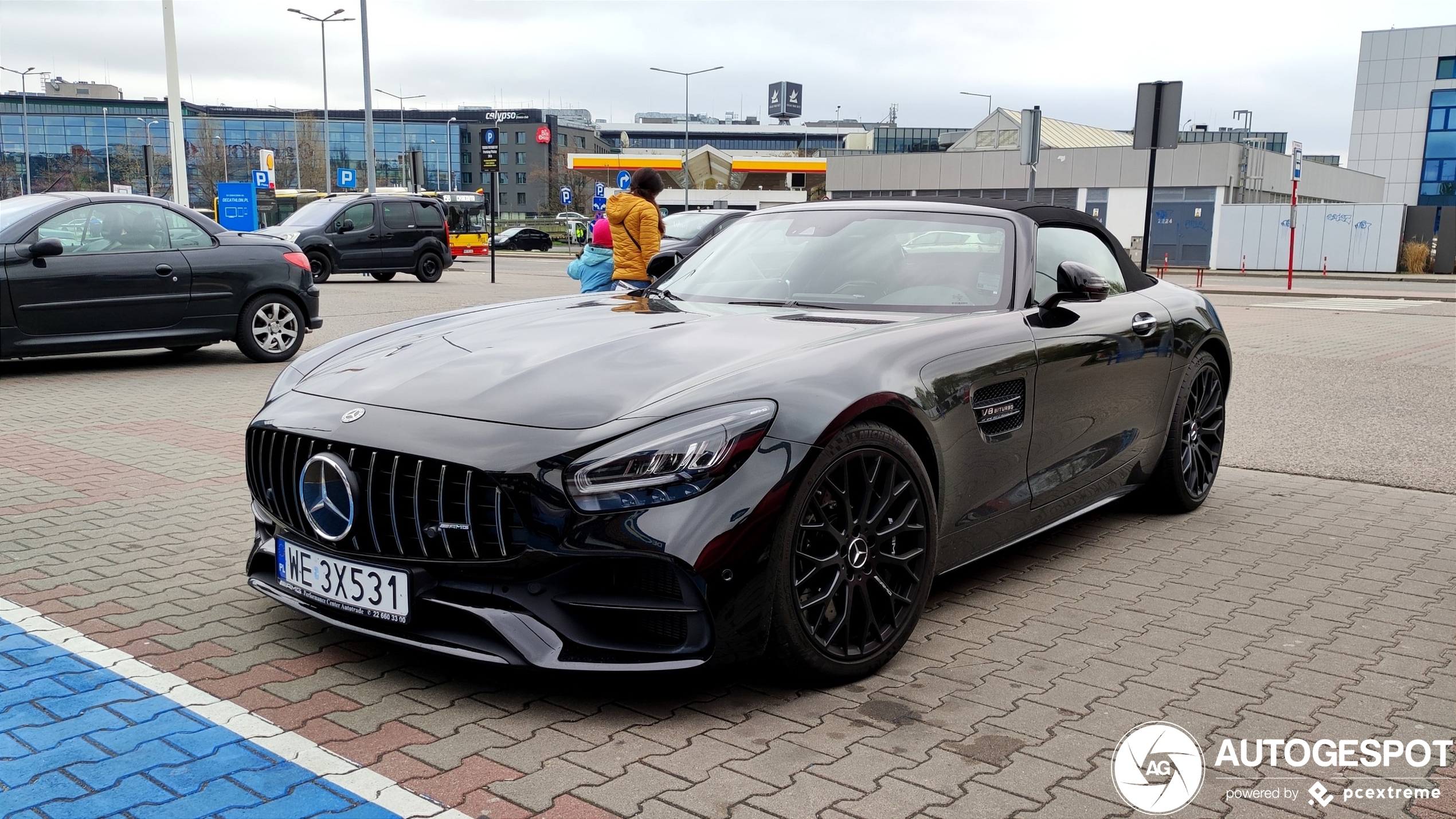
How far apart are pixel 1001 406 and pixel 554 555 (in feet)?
5.64

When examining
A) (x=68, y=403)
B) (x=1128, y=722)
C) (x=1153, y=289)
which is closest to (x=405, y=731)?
(x=1128, y=722)

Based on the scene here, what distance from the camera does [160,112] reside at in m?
120

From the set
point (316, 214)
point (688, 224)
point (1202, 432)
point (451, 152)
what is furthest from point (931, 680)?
point (451, 152)

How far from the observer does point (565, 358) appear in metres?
3.47

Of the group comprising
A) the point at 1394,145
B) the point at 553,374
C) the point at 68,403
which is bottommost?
the point at 68,403

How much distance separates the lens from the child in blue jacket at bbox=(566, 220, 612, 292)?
9.60 meters

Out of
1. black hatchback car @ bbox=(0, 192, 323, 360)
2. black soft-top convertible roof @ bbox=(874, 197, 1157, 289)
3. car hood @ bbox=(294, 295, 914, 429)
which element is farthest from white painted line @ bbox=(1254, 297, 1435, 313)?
car hood @ bbox=(294, 295, 914, 429)

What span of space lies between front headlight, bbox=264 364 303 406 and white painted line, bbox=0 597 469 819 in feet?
2.91

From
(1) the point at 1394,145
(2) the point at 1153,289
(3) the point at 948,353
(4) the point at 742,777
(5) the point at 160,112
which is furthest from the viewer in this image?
(5) the point at 160,112

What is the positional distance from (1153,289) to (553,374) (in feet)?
10.7

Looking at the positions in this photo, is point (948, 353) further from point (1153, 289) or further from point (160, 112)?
point (160, 112)

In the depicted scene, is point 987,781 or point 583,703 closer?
point 987,781

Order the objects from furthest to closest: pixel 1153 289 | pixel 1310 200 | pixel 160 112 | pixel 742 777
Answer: pixel 160 112 < pixel 1310 200 < pixel 1153 289 < pixel 742 777

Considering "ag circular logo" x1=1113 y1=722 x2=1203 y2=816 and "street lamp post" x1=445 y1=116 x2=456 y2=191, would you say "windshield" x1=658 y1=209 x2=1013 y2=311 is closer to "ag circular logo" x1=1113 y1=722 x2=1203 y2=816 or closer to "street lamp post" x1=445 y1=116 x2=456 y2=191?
"ag circular logo" x1=1113 y1=722 x2=1203 y2=816
